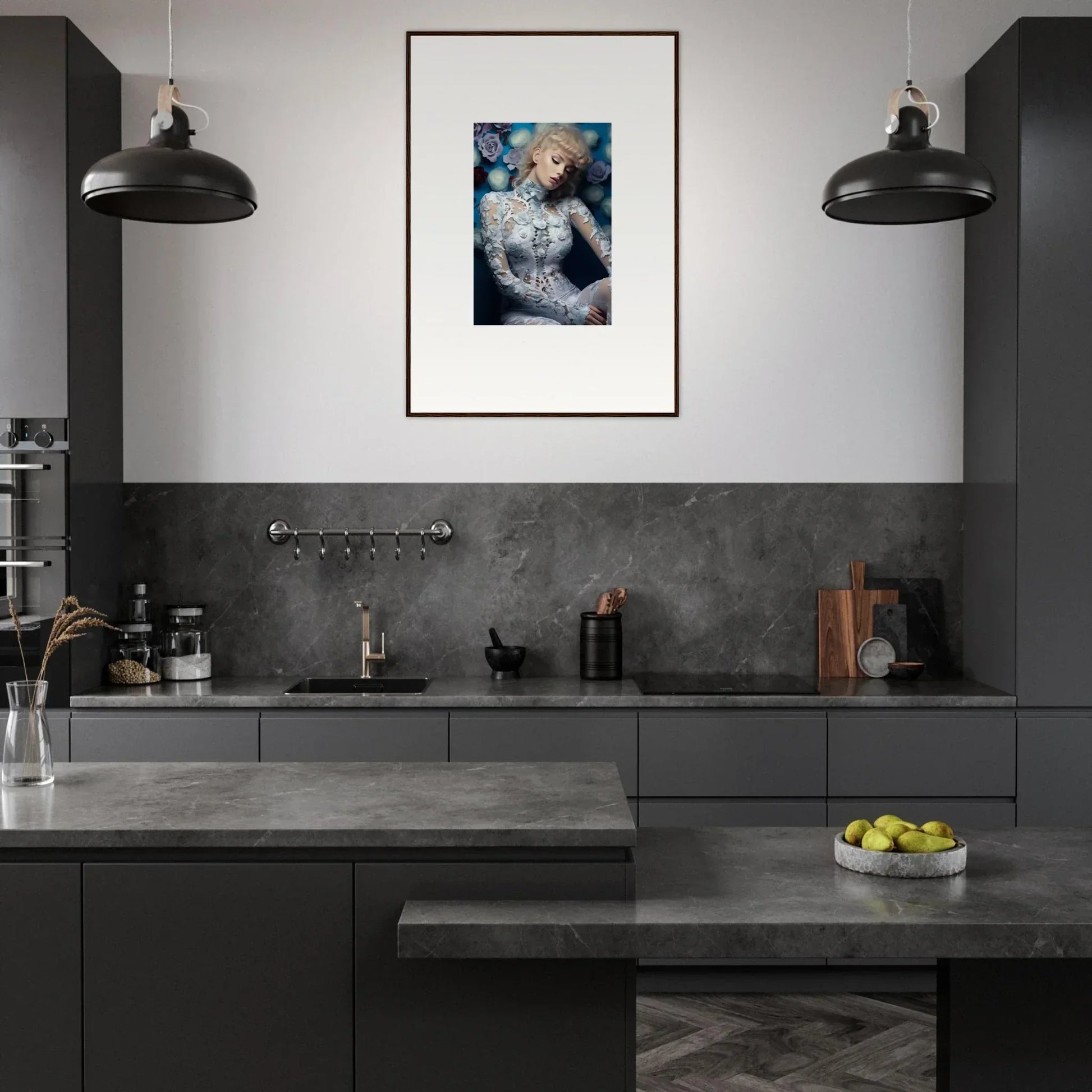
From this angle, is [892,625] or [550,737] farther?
[892,625]

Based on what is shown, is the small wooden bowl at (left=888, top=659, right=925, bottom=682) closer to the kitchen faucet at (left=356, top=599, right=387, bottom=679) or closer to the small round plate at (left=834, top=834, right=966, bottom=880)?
the kitchen faucet at (left=356, top=599, right=387, bottom=679)

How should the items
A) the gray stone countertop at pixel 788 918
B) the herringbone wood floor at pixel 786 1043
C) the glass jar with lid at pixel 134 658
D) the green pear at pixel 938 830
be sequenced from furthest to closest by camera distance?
the glass jar with lid at pixel 134 658, the herringbone wood floor at pixel 786 1043, the green pear at pixel 938 830, the gray stone countertop at pixel 788 918

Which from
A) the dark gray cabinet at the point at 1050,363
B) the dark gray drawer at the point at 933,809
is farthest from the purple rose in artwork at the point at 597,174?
the dark gray drawer at the point at 933,809

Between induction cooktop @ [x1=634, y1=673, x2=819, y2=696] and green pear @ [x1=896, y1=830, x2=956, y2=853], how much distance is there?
1787mm

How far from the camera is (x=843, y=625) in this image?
14.9 ft

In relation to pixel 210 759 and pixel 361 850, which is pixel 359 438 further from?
pixel 361 850

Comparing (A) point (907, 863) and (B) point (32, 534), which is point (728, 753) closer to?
(A) point (907, 863)

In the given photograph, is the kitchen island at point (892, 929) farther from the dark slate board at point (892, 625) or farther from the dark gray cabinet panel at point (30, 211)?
the dark gray cabinet panel at point (30, 211)

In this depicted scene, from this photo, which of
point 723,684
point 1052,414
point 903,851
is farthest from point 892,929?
point 1052,414

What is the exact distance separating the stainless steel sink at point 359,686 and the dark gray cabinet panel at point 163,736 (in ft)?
1.57

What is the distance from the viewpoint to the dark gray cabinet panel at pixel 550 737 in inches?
155

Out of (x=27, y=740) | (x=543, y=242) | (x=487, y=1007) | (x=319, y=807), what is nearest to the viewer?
(x=487, y=1007)

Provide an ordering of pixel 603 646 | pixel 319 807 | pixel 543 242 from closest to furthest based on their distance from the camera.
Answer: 1. pixel 319 807
2. pixel 603 646
3. pixel 543 242

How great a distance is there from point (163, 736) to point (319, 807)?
1885 mm
